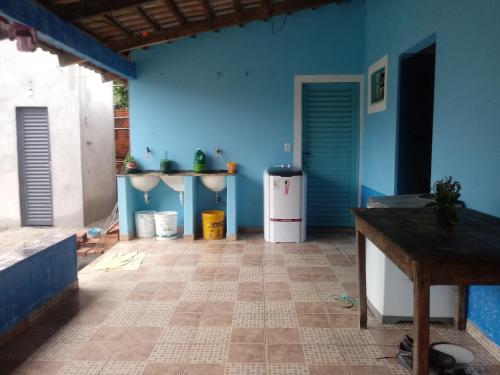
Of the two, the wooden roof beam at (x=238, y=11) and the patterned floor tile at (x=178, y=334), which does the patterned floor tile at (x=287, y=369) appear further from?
the wooden roof beam at (x=238, y=11)

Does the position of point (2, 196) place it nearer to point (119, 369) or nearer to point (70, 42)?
point (70, 42)

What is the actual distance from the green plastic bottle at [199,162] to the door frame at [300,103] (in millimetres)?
1328

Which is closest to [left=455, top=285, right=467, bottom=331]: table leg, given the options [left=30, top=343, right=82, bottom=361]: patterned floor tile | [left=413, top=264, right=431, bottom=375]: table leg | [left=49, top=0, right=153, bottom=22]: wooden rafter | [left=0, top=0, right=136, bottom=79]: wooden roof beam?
[left=413, top=264, right=431, bottom=375]: table leg

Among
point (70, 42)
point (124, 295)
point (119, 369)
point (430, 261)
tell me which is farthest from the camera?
point (70, 42)

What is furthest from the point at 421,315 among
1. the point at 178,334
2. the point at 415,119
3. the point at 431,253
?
the point at 415,119

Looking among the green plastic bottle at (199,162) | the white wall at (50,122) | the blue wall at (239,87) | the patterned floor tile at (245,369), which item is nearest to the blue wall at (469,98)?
the patterned floor tile at (245,369)

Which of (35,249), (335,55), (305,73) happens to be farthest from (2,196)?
(335,55)

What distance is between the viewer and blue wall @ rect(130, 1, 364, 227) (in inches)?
226

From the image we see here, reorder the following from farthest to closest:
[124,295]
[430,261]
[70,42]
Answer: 1. [70,42]
2. [124,295]
3. [430,261]

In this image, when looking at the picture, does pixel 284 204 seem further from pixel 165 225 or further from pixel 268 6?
pixel 268 6

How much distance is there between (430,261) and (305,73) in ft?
15.0

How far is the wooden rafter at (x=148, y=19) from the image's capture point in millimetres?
4657

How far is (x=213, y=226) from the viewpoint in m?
5.59

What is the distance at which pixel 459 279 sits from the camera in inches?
65.8
